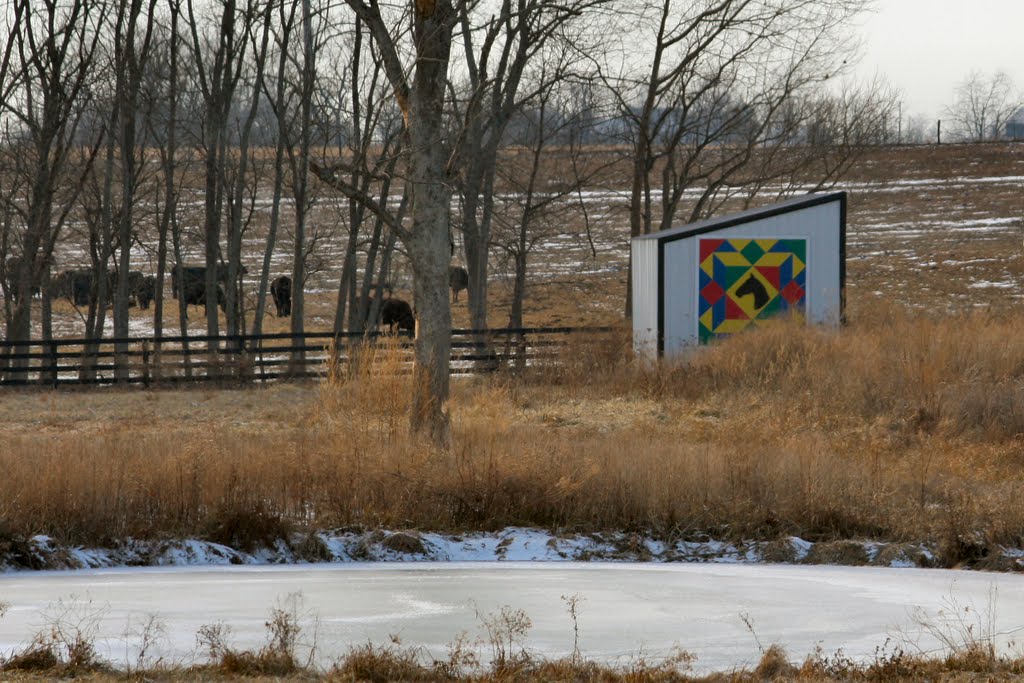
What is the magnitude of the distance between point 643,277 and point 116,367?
408 inches

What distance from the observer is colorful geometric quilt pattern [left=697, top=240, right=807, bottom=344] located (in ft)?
67.1

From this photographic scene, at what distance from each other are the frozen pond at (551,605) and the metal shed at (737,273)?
11.7 meters

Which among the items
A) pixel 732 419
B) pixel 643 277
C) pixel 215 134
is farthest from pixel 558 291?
pixel 732 419

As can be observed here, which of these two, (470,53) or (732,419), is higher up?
(470,53)

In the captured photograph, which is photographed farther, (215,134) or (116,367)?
(215,134)

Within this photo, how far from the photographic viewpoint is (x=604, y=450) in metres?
10.7

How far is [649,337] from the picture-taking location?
66.9ft

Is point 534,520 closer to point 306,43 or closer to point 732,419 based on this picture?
point 732,419

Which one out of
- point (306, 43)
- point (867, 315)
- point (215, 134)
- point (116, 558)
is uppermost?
point (306, 43)

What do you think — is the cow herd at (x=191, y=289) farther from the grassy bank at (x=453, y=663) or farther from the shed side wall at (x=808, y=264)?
the grassy bank at (x=453, y=663)

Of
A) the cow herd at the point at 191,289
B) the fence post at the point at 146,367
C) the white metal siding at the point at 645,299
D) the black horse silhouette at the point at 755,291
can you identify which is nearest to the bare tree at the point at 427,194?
the white metal siding at the point at 645,299

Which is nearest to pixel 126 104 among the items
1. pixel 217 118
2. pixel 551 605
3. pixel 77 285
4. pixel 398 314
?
pixel 217 118

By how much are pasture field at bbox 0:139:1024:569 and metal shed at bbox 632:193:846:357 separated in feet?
2.83

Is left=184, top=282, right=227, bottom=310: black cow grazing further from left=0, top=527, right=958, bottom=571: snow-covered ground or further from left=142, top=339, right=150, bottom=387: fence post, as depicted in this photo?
left=0, top=527, right=958, bottom=571: snow-covered ground
